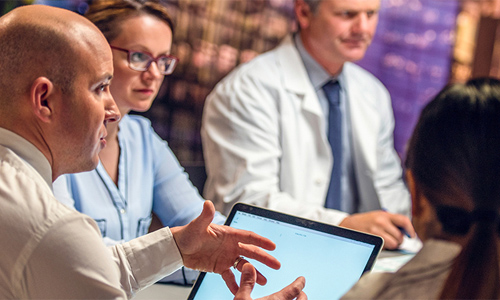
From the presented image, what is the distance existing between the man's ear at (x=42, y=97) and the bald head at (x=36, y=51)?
12 mm

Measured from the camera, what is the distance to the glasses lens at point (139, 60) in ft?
4.99

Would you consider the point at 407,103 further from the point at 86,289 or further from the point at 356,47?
the point at 86,289

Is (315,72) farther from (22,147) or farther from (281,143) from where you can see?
(22,147)

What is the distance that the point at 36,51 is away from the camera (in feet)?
2.90

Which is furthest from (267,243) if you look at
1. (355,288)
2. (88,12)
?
(88,12)

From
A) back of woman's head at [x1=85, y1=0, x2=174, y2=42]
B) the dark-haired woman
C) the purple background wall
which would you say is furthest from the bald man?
the purple background wall

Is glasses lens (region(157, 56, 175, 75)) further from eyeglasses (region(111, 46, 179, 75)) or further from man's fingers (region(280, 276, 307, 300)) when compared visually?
man's fingers (region(280, 276, 307, 300))

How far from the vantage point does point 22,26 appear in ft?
2.98

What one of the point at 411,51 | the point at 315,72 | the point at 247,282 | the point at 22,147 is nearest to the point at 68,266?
the point at 22,147

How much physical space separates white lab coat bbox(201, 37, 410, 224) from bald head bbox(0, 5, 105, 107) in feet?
3.71

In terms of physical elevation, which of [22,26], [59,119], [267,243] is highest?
[22,26]

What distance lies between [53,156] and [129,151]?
0.71 m

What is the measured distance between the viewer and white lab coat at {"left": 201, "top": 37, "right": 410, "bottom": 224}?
2.08 m

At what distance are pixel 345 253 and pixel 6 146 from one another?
65 cm
